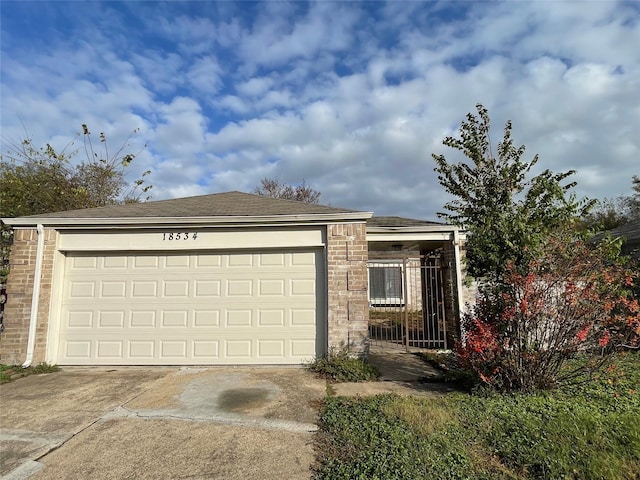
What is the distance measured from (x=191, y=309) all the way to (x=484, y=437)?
5.54 metres

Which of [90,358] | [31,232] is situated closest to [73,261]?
[31,232]

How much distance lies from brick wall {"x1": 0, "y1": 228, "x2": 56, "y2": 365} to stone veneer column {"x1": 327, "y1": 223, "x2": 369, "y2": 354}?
5.40 m

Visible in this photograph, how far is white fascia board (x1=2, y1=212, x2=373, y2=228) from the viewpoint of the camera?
7258 mm

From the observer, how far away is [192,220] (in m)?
7.32

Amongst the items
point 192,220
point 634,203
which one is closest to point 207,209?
point 192,220

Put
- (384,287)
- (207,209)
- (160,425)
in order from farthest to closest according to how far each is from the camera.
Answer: (384,287) → (207,209) → (160,425)

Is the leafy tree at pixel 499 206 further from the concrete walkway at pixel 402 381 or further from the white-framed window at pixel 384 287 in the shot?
the white-framed window at pixel 384 287

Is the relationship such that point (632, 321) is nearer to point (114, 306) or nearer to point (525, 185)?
point (525, 185)

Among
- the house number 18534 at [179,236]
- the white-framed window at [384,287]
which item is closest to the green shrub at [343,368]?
the house number 18534 at [179,236]

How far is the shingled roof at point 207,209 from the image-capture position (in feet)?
24.6

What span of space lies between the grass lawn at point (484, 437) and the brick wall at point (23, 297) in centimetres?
587

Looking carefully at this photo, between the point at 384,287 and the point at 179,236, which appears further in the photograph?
the point at 384,287

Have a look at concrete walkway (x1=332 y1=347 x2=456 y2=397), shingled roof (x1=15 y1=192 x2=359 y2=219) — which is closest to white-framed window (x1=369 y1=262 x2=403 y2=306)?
concrete walkway (x1=332 y1=347 x2=456 y2=397)

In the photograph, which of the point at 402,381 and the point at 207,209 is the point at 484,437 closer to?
the point at 402,381
